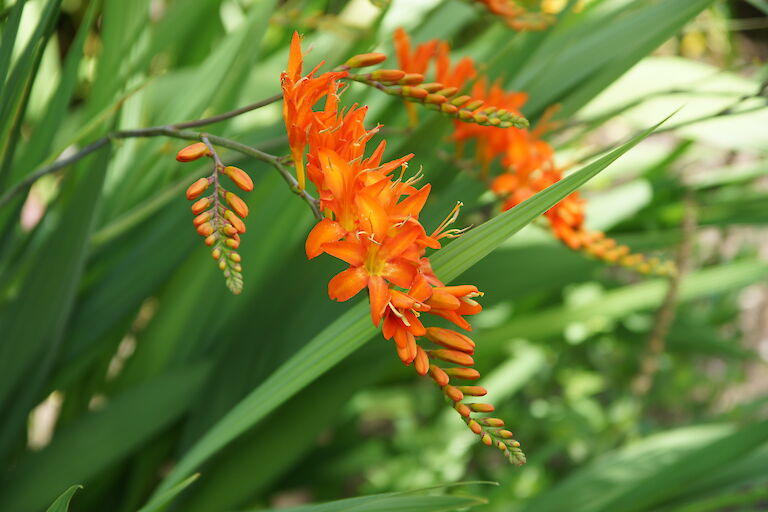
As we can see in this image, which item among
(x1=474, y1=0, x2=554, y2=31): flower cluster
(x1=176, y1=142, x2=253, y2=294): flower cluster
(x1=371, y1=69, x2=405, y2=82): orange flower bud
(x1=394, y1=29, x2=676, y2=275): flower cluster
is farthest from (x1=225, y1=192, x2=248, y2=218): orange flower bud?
(x1=474, y1=0, x2=554, y2=31): flower cluster

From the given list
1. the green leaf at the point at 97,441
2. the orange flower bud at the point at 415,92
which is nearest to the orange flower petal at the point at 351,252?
the orange flower bud at the point at 415,92

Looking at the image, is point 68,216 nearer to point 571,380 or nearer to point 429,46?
point 429,46

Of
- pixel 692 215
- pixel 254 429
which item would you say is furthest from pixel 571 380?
pixel 254 429

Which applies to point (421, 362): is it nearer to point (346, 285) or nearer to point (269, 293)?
point (346, 285)

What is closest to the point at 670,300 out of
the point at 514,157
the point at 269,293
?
the point at 514,157

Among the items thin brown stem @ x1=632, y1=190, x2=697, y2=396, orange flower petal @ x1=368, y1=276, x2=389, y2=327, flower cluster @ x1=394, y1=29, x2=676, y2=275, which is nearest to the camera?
orange flower petal @ x1=368, y1=276, x2=389, y2=327

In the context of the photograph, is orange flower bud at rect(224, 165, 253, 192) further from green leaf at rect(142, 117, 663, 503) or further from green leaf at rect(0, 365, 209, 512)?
green leaf at rect(0, 365, 209, 512)

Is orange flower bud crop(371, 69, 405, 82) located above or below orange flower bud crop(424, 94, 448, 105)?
above

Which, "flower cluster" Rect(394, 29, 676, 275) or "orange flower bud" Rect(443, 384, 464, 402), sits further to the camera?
"flower cluster" Rect(394, 29, 676, 275)
